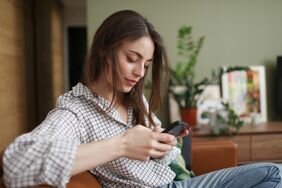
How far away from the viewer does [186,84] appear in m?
2.51

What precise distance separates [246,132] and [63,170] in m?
1.90

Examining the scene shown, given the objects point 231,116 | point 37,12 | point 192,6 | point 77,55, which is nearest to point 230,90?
point 231,116

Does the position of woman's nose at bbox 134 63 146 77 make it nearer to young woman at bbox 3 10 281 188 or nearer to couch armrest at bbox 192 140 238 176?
young woman at bbox 3 10 281 188

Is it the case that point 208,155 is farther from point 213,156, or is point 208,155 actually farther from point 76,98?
point 76,98

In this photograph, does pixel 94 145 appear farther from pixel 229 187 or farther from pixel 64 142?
pixel 229 187

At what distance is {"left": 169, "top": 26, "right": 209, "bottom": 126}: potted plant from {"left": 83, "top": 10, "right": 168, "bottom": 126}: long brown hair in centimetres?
129

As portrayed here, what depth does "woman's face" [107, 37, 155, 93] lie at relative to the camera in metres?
1.02

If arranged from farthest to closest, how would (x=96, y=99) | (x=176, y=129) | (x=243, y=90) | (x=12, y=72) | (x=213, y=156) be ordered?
1. (x=243, y=90)
2. (x=12, y=72)
3. (x=213, y=156)
4. (x=96, y=99)
5. (x=176, y=129)

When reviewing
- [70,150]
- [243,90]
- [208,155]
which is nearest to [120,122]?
[70,150]

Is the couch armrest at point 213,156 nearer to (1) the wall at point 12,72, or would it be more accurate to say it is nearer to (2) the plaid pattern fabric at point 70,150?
(2) the plaid pattern fabric at point 70,150

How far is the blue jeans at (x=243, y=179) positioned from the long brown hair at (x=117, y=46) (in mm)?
294

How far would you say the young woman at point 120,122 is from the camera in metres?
0.79

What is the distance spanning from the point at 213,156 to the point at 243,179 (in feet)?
2.34

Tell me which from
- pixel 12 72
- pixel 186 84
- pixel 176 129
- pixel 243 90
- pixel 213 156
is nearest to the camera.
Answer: pixel 176 129
